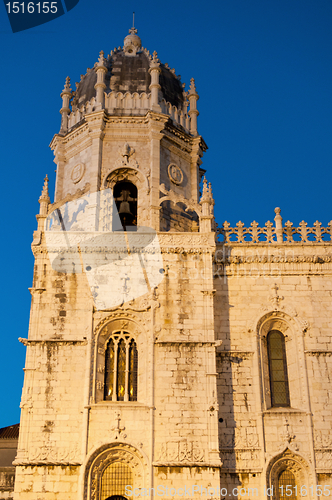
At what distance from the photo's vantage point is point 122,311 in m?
21.8

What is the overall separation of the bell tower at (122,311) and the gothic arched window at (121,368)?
38mm

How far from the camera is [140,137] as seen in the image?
25531mm

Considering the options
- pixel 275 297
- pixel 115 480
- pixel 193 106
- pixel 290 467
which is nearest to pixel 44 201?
pixel 193 106

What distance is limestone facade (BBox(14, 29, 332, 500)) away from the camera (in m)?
19.9

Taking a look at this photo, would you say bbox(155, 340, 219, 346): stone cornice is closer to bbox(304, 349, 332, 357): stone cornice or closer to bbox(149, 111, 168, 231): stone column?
bbox(304, 349, 332, 357): stone cornice

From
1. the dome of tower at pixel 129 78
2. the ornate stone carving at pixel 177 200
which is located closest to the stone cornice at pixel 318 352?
the ornate stone carving at pixel 177 200

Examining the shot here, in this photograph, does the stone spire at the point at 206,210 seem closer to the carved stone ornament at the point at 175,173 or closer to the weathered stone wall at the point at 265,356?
the weathered stone wall at the point at 265,356

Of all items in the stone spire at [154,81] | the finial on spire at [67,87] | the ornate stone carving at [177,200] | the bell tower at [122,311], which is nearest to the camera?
the bell tower at [122,311]

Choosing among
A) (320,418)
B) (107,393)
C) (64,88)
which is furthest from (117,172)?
(320,418)

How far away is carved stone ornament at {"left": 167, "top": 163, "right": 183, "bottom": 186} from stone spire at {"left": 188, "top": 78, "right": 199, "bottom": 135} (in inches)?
92.1

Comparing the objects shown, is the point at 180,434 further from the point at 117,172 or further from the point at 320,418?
the point at 117,172

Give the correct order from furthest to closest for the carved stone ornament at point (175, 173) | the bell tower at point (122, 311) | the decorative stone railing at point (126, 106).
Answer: the decorative stone railing at point (126, 106) → the carved stone ornament at point (175, 173) → the bell tower at point (122, 311)

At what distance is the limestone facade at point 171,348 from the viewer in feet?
65.3

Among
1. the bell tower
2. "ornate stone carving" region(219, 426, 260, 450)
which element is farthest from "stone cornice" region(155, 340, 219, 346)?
"ornate stone carving" region(219, 426, 260, 450)
